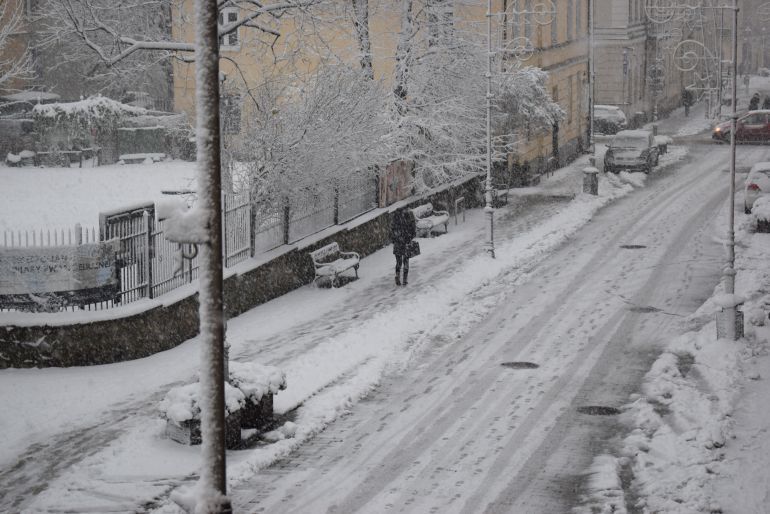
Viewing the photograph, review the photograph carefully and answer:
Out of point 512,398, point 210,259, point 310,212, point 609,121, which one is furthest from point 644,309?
point 609,121

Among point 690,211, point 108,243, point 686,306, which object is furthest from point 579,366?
point 690,211

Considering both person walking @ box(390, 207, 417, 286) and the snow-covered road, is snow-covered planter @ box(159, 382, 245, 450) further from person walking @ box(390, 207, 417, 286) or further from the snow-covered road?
person walking @ box(390, 207, 417, 286)

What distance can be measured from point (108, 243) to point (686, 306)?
11144 millimetres

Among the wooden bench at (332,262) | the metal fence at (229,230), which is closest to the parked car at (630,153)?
the metal fence at (229,230)

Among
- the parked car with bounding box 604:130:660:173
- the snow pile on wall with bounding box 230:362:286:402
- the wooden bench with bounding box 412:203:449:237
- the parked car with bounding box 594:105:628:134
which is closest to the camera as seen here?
the snow pile on wall with bounding box 230:362:286:402

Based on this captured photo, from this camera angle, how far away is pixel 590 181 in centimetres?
3781

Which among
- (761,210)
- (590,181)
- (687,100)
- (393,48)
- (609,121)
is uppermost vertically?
(393,48)

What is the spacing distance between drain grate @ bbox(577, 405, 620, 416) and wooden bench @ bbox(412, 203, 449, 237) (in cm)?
1506

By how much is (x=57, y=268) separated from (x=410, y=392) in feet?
19.4

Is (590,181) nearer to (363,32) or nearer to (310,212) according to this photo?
(363,32)

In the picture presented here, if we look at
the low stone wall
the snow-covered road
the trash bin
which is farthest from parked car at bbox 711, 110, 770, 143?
the low stone wall

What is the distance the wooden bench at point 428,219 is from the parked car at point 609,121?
29.4m

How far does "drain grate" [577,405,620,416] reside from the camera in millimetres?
15318

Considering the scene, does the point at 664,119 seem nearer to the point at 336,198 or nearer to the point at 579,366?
the point at 336,198
